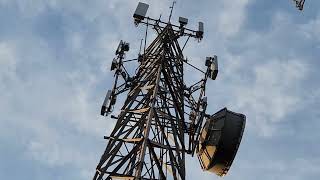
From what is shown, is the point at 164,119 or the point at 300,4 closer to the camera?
the point at 164,119

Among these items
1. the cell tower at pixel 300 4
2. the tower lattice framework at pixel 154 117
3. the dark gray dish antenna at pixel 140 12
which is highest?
the cell tower at pixel 300 4

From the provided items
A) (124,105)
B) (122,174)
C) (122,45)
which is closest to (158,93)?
(124,105)

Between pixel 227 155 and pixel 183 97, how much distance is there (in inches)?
160

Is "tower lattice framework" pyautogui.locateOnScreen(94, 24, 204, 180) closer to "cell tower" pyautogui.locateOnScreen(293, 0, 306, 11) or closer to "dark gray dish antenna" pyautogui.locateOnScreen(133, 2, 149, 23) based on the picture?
"dark gray dish antenna" pyautogui.locateOnScreen(133, 2, 149, 23)

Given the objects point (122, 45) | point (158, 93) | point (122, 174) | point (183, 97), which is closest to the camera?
point (122, 174)

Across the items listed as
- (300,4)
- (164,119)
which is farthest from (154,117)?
(300,4)

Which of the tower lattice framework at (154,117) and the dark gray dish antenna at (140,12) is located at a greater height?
the dark gray dish antenna at (140,12)

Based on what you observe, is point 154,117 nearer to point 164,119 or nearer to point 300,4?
point 164,119

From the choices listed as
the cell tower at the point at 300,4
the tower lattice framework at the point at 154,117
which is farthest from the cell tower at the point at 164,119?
the cell tower at the point at 300,4

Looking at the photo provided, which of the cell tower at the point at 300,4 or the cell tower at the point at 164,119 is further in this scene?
the cell tower at the point at 300,4

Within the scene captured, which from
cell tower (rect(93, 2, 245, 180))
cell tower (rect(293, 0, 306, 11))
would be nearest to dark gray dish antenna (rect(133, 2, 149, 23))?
cell tower (rect(93, 2, 245, 180))

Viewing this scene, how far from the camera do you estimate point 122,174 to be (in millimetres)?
19750

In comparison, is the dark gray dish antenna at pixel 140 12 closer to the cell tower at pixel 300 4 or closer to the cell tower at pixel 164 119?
the cell tower at pixel 164 119

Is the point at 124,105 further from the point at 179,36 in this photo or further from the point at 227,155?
the point at 179,36
